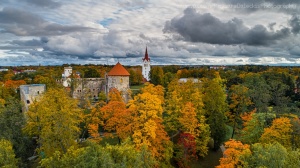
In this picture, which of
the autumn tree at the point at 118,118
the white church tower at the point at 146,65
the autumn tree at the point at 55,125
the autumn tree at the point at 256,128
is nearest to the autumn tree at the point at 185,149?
the autumn tree at the point at 256,128

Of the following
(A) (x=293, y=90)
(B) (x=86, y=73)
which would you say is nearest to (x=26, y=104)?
(B) (x=86, y=73)

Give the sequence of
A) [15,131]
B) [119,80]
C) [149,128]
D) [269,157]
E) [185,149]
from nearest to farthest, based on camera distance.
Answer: [269,157]
[149,128]
[185,149]
[15,131]
[119,80]

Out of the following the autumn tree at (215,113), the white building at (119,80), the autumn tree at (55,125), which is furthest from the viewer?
the white building at (119,80)

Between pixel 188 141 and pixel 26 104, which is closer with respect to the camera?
pixel 188 141

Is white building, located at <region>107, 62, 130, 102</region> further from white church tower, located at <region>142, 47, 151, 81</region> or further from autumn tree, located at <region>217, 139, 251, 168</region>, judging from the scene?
white church tower, located at <region>142, 47, 151, 81</region>

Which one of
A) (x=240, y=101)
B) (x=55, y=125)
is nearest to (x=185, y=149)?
(x=55, y=125)

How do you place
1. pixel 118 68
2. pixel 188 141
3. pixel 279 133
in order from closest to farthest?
pixel 279 133 < pixel 188 141 < pixel 118 68

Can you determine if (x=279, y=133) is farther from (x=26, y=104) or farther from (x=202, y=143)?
(x=26, y=104)

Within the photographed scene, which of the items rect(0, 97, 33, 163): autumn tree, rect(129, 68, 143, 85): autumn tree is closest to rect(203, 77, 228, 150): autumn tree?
rect(0, 97, 33, 163): autumn tree

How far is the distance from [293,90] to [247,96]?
26097 millimetres

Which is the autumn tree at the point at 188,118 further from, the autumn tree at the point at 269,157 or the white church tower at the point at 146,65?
the white church tower at the point at 146,65

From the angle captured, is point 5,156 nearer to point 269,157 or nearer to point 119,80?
point 269,157

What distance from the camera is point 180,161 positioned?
23.6 meters

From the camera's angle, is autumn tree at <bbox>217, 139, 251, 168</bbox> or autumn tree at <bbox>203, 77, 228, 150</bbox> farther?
autumn tree at <bbox>203, 77, 228, 150</bbox>
